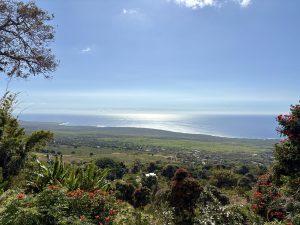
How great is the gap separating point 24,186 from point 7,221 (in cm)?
476

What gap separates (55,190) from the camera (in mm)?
6480

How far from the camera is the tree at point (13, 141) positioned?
11219 millimetres

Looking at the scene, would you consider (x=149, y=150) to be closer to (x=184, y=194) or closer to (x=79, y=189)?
(x=184, y=194)

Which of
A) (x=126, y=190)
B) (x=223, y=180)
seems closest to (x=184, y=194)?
(x=126, y=190)

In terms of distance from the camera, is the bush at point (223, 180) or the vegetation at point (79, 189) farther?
the bush at point (223, 180)

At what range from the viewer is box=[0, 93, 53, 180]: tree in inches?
442

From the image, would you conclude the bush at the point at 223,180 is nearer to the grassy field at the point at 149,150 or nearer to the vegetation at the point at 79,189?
the vegetation at the point at 79,189

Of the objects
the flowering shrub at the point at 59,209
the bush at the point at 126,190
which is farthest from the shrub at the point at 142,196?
the flowering shrub at the point at 59,209

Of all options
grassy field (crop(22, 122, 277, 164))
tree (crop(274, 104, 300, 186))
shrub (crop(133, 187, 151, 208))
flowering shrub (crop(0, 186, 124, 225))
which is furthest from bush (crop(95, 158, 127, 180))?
flowering shrub (crop(0, 186, 124, 225))

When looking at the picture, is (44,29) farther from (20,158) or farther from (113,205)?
(113,205)

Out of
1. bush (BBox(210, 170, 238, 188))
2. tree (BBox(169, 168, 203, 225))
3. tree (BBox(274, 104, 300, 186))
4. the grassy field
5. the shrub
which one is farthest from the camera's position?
the grassy field

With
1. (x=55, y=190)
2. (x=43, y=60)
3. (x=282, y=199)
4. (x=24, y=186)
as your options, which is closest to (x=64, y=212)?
(x=55, y=190)

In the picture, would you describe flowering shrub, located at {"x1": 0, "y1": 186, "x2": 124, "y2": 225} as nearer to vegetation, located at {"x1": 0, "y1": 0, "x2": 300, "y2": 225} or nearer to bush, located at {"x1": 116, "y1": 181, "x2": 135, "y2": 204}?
vegetation, located at {"x1": 0, "y1": 0, "x2": 300, "y2": 225}

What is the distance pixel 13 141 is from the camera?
11406 millimetres
